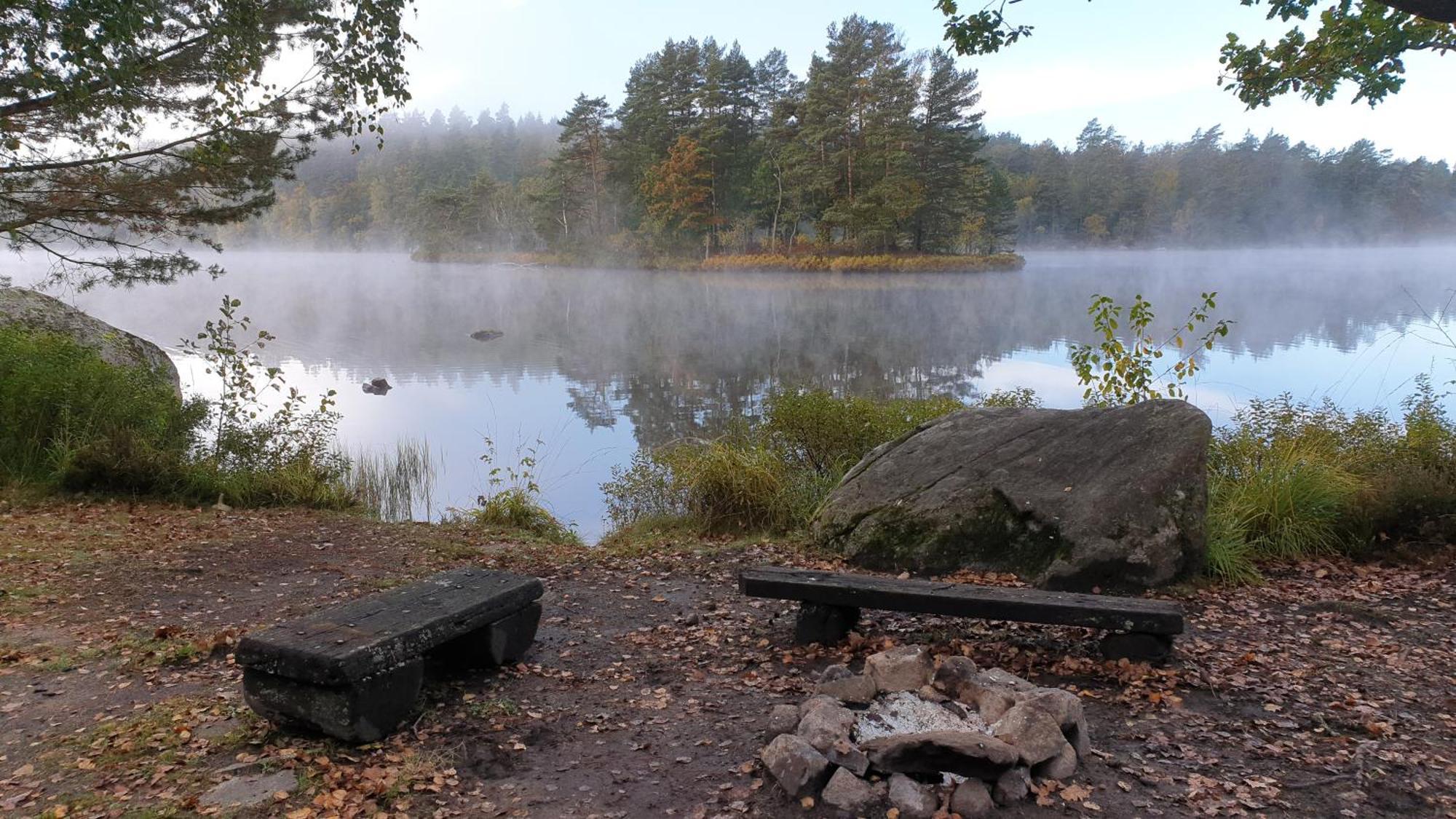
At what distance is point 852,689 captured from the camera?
11.1 ft

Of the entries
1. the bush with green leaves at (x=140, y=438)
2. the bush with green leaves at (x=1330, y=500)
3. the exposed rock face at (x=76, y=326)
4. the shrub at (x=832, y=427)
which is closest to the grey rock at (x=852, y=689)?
the bush with green leaves at (x=1330, y=500)

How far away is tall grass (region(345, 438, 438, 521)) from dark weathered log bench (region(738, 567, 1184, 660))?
6.23 meters

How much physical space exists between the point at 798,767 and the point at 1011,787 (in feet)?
2.32

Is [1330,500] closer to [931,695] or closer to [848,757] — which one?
[931,695]

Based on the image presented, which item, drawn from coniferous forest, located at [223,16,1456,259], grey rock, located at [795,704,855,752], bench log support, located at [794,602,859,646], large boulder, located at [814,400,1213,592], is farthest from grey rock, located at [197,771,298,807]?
coniferous forest, located at [223,16,1456,259]

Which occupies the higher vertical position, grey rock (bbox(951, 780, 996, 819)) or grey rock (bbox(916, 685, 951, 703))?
grey rock (bbox(916, 685, 951, 703))

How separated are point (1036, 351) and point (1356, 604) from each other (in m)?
15.7

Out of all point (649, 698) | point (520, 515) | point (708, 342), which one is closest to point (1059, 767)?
point (649, 698)

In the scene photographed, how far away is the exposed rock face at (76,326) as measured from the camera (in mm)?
10078

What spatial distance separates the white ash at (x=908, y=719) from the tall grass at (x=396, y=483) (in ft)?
23.8

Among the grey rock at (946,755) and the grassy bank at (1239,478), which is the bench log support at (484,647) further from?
the grassy bank at (1239,478)

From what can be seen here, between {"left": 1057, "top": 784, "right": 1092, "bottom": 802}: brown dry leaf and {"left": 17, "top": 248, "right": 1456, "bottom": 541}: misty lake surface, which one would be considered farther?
{"left": 17, "top": 248, "right": 1456, "bottom": 541}: misty lake surface

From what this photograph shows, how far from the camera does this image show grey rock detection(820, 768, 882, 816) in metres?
2.81

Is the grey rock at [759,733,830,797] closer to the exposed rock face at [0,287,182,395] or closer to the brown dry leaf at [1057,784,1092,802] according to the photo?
the brown dry leaf at [1057,784,1092,802]
